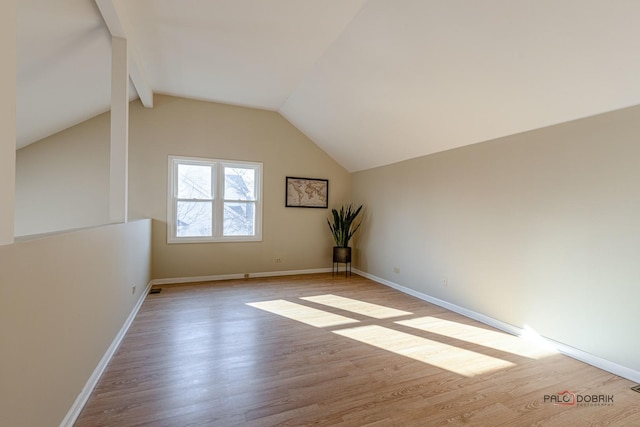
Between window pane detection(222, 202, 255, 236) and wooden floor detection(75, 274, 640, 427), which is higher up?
window pane detection(222, 202, 255, 236)

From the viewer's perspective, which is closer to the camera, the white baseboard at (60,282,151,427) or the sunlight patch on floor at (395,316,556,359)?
→ the white baseboard at (60,282,151,427)

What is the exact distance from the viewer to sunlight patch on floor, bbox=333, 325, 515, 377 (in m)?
2.19

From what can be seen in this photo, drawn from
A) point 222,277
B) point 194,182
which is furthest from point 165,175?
point 222,277

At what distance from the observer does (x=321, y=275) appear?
208 inches

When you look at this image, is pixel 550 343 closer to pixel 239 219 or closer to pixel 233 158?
pixel 239 219

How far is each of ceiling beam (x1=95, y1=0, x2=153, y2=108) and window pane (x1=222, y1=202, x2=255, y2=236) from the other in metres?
2.08

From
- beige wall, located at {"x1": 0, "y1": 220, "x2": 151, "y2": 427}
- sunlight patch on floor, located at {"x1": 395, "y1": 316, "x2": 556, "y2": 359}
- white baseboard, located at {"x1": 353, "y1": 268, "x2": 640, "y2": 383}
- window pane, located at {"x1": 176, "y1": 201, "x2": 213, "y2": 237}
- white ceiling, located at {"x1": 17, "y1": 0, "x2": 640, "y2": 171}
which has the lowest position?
sunlight patch on floor, located at {"x1": 395, "y1": 316, "x2": 556, "y2": 359}

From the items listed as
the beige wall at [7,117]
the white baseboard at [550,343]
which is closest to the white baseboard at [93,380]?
the beige wall at [7,117]

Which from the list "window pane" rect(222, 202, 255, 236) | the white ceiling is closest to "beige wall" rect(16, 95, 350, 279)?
"window pane" rect(222, 202, 255, 236)

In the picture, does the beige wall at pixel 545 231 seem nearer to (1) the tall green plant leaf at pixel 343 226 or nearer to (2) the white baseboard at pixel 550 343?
(2) the white baseboard at pixel 550 343

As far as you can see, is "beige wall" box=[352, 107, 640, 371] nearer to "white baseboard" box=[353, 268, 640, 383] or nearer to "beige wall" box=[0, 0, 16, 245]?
"white baseboard" box=[353, 268, 640, 383]

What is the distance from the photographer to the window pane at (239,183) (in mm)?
4914

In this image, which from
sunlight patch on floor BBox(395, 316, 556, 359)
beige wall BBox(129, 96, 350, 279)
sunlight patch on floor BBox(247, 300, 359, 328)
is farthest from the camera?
beige wall BBox(129, 96, 350, 279)

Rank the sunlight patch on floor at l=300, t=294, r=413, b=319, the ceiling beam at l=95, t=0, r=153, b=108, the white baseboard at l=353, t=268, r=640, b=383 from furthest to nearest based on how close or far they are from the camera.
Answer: the sunlight patch on floor at l=300, t=294, r=413, b=319
the ceiling beam at l=95, t=0, r=153, b=108
the white baseboard at l=353, t=268, r=640, b=383
